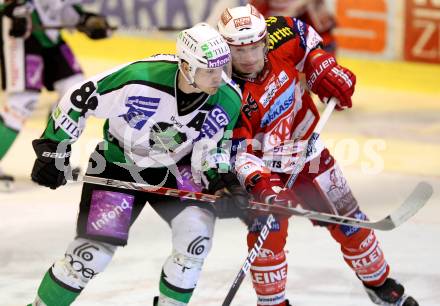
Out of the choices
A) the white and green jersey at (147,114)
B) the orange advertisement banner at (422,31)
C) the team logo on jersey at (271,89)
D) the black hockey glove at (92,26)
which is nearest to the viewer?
the white and green jersey at (147,114)

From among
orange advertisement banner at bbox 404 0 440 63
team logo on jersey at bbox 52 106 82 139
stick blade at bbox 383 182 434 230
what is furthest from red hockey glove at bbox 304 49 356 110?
orange advertisement banner at bbox 404 0 440 63

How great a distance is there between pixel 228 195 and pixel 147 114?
0.44 meters

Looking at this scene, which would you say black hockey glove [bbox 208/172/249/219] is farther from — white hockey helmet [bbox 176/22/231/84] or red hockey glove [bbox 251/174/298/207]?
white hockey helmet [bbox 176/22/231/84]

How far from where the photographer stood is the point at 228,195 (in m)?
4.64

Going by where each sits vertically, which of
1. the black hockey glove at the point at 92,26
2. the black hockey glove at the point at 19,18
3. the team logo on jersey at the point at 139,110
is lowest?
the black hockey glove at the point at 92,26

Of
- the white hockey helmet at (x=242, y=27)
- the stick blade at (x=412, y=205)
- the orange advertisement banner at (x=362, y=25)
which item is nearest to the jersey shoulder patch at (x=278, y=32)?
the white hockey helmet at (x=242, y=27)

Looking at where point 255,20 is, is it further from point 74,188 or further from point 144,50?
point 144,50

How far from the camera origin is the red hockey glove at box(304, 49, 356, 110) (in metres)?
5.14

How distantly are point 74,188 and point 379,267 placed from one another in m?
2.53

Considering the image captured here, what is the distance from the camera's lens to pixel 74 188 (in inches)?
285

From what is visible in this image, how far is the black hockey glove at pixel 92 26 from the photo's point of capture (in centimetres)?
731

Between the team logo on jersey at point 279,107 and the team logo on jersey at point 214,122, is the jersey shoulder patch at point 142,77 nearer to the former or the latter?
the team logo on jersey at point 214,122

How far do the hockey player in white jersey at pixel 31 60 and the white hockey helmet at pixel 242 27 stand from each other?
2573mm

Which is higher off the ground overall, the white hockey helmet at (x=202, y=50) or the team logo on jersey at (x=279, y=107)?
the white hockey helmet at (x=202, y=50)
